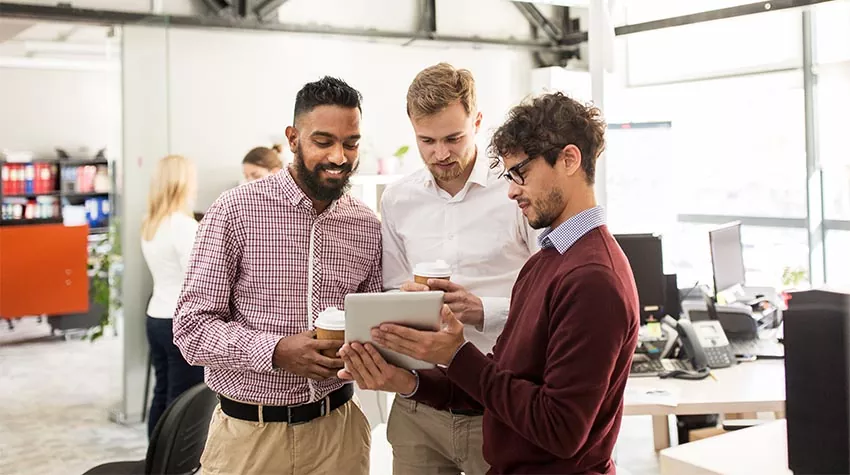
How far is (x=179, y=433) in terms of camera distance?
2.61 meters

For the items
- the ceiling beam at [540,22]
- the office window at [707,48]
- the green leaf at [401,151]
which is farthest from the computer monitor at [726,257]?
the ceiling beam at [540,22]

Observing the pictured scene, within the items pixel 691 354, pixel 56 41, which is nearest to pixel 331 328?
pixel 691 354

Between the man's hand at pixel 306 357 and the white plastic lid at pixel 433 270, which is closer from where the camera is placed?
the man's hand at pixel 306 357

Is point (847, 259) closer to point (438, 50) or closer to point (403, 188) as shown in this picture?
A: point (438, 50)

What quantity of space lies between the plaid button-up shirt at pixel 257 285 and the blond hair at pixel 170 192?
9.66 feet

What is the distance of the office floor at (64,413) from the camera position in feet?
15.4

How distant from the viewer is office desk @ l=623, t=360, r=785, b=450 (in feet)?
9.93

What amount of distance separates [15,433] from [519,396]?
461 cm

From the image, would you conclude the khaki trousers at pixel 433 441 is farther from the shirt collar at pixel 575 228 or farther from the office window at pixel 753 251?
the office window at pixel 753 251

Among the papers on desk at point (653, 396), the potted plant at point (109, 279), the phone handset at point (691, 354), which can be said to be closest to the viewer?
the papers on desk at point (653, 396)

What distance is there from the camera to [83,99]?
802cm

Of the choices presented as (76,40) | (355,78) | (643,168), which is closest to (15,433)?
(76,40)

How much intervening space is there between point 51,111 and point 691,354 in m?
6.63

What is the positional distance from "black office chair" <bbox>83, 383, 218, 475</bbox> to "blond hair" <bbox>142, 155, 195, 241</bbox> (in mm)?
2261
